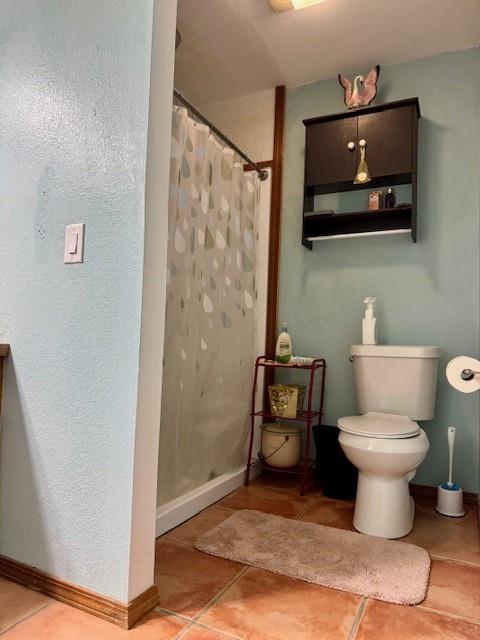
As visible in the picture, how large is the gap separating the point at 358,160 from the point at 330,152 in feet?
0.56

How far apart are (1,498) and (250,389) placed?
1418mm

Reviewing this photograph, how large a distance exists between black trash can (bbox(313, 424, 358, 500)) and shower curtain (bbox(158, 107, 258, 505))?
0.44 metres

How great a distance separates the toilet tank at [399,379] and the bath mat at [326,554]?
0.63 meters

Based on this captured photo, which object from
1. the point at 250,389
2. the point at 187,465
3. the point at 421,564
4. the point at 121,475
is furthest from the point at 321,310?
the point at 121,475

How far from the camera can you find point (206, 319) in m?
2.14

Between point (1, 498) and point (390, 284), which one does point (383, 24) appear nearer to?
point (390, 284)

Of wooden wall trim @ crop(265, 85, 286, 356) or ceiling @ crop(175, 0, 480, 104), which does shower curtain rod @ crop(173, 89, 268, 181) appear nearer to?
wooden wall trim @ crop(265, 85, 286, 356)

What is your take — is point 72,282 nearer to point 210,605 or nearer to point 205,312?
point 205,312

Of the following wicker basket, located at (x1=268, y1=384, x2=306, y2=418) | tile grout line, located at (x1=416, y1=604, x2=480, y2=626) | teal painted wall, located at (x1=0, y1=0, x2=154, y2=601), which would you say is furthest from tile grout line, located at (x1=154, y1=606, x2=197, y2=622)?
wicker basket, located at (x1=268, y1=384, x2=306, y2=418)

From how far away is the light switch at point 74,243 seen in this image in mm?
1357

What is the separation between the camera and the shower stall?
189cm

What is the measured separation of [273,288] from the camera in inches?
109

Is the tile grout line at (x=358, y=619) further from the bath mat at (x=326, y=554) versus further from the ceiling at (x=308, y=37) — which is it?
the ceiling at (x=308, y=37)

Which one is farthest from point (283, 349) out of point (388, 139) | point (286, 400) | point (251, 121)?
point (251, 121)
